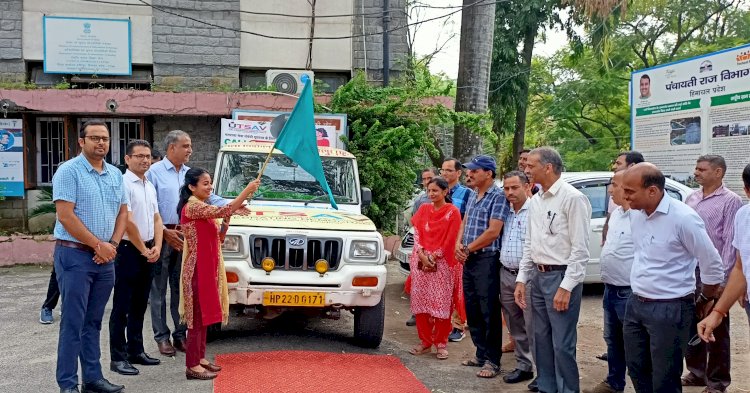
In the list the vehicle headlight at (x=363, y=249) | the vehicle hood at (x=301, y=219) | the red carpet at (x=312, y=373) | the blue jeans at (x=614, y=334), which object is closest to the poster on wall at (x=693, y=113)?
the blue jeans at (x=614, y=334)

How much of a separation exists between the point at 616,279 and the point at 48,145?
12.1 metres

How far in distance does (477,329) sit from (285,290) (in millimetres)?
1767

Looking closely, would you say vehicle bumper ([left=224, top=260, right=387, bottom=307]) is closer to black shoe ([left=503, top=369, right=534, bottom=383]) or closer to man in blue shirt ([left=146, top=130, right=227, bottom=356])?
man in blue shirt ([left=146, top=130, right=227, bottom=356])

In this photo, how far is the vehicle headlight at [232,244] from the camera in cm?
600

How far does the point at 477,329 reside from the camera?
238 inches

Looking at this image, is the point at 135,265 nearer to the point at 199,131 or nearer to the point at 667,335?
the point at 667,335

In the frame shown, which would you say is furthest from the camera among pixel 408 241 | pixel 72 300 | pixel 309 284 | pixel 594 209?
pixel 408 241

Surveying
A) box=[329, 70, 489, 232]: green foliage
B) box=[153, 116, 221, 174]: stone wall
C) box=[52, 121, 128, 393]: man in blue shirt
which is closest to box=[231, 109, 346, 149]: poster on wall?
box=[329, 70, 489, 232]: green foliage

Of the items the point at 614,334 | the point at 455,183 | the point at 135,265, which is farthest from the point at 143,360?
the point at 614,334

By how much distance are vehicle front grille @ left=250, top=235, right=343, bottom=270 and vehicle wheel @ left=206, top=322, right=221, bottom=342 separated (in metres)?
0.93

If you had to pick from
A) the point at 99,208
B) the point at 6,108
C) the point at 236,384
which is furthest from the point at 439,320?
the point at 6,108

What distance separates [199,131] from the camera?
1368cm

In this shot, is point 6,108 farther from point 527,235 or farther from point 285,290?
point 527,235

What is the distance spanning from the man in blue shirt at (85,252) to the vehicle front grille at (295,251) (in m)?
1.48
